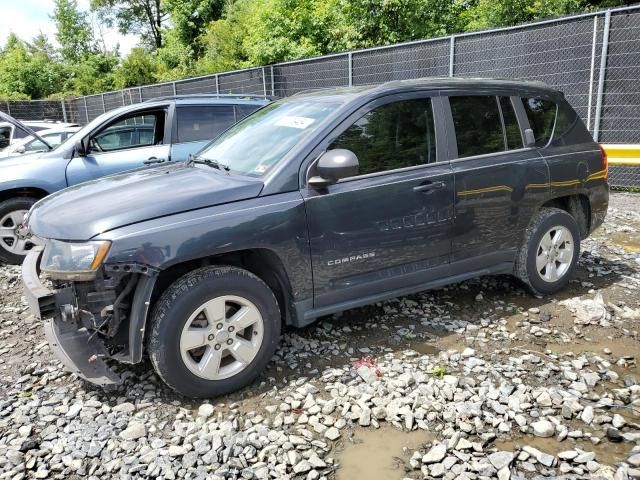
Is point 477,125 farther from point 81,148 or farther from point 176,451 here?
point 81,148

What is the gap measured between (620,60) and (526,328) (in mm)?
5959

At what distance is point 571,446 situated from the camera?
277 cm

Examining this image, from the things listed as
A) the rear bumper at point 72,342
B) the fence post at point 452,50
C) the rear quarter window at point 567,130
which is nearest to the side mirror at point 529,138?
the rear quarter window at point 567,130

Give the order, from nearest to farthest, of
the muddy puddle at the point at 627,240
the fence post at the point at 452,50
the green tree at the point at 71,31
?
1. the muddy puddle at the point at 627,240
2. the fence post at the point at 452,50
3. the green tree at the point at 71,31

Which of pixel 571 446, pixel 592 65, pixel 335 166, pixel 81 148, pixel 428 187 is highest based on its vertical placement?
pixel 592 65

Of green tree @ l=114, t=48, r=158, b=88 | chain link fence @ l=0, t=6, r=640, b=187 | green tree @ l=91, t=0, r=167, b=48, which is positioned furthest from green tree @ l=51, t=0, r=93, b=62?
chain link fence @ l=0, t=6, r=640, b=187

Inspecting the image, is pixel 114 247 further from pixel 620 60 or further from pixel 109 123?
pixel 620 60

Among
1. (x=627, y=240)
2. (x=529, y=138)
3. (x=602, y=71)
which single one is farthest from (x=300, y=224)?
(x=602, y=71)

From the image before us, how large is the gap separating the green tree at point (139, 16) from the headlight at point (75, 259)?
51.0 metres

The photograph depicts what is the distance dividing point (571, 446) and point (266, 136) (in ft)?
9.13

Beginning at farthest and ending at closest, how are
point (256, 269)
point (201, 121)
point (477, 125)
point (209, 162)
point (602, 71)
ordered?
point (602, 71) < point (201, 121) < point (477, 125) < point (209, 162) < point (256, 269)

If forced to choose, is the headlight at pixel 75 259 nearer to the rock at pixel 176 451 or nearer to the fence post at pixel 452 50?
the rock at pixel 176 451

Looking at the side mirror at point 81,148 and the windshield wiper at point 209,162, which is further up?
the side mirror at point 81,148

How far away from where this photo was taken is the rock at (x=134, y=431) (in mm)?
2859
